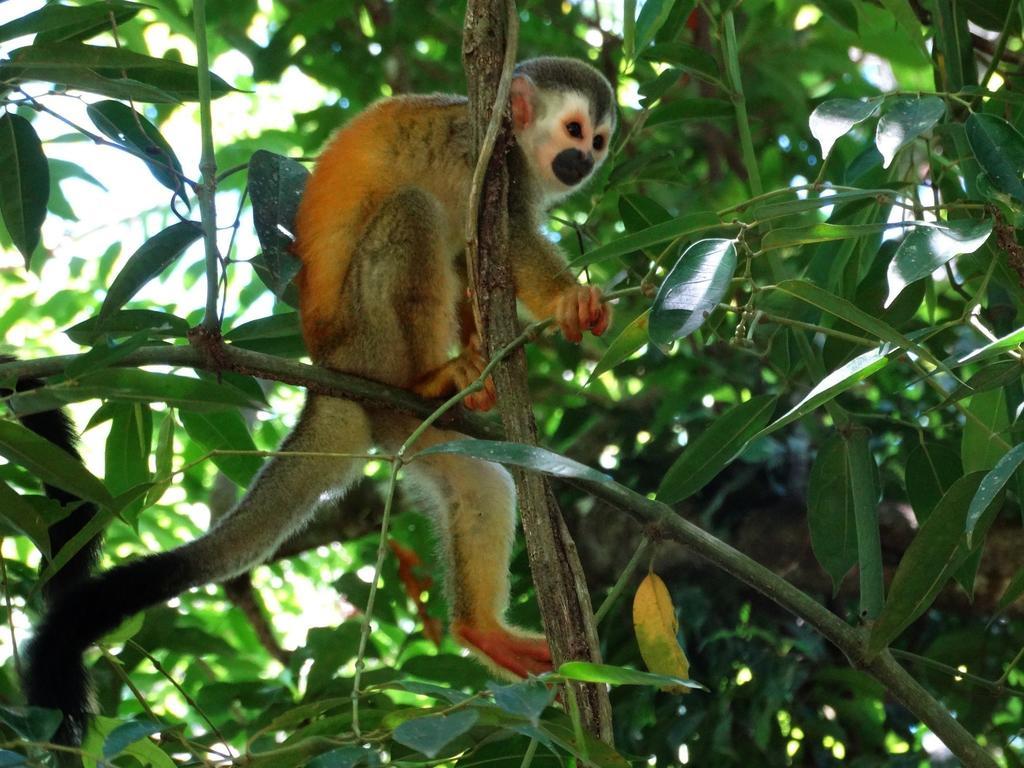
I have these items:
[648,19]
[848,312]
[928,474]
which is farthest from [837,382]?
[928,474]

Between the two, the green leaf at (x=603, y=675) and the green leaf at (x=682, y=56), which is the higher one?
the green leaf at (x=682, y=56)

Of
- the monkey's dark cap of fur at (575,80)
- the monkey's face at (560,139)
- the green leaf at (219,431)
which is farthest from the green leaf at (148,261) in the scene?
the monkey's dark cap of fur at (575,80)

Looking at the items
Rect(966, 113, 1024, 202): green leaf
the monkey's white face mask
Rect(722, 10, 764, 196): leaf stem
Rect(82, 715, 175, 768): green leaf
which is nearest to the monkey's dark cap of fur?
the monkey's white face mask

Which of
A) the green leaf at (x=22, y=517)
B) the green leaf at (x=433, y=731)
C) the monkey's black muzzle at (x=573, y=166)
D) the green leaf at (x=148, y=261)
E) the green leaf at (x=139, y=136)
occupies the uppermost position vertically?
the green leaf at (x=139, y=136)

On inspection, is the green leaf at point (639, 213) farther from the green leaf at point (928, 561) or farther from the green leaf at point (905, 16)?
the green leaf at point (928, 561)

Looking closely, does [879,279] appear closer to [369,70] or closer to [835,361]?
[835,361]

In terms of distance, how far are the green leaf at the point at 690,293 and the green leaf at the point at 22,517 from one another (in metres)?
1.15

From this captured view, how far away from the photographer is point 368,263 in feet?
10.4

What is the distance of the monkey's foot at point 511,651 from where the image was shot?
3092 mm

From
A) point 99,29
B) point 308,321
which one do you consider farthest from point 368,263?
point 99,29

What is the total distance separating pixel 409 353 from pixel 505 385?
114 centimetres

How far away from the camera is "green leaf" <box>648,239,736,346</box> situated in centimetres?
164

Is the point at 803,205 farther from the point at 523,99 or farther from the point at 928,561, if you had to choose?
the point at 523,99

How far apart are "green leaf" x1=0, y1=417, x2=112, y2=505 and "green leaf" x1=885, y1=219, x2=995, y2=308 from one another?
1342 mm
